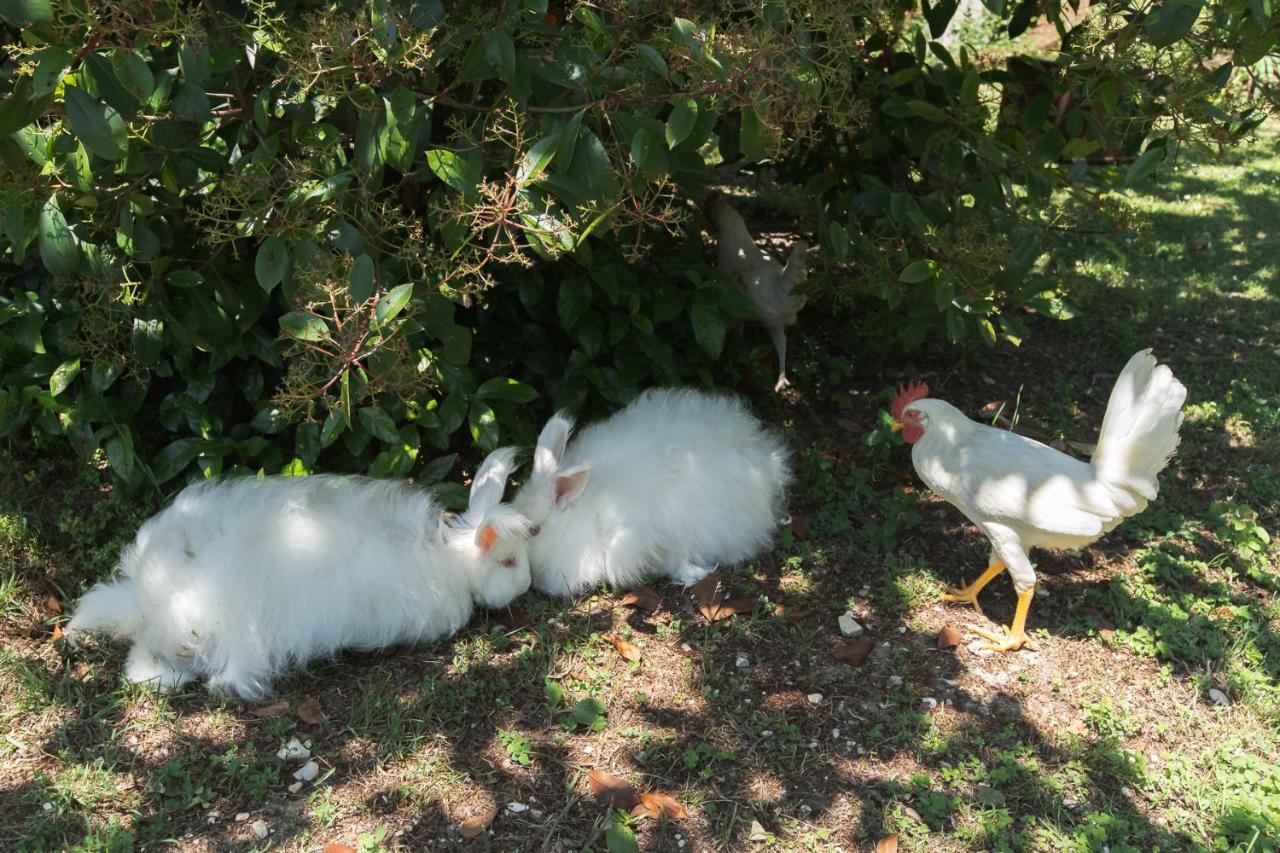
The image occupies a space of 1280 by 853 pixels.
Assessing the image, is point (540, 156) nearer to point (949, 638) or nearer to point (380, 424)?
point (380, 424)

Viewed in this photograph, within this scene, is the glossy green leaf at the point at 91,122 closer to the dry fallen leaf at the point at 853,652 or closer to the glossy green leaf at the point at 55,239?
the glossy green leaf at the point at 55,239

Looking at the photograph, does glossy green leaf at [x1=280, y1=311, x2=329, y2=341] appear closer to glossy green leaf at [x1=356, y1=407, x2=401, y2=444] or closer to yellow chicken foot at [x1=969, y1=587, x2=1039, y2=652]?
glossy green leaf at [x1=356, y1=407, x2=401, y2=444]

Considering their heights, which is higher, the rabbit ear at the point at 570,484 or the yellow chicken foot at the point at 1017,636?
the rabbit ear at the point at 570,484

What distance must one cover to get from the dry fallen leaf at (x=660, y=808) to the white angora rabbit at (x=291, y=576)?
97 centimetres

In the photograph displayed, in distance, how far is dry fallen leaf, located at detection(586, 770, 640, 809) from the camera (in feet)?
9.71

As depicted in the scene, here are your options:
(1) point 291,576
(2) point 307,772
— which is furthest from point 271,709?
(1) point 291,576

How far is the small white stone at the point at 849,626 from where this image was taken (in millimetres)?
3658

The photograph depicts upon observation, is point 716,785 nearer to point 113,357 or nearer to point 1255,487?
point 113,357

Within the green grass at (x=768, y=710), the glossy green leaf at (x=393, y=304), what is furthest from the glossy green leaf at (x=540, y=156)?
the green grass at (x=768, y=710)

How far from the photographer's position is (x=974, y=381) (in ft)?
17.3

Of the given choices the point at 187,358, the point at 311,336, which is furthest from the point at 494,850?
the point at 187,358

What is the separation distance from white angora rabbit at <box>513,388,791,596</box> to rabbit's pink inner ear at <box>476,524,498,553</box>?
0.22 m

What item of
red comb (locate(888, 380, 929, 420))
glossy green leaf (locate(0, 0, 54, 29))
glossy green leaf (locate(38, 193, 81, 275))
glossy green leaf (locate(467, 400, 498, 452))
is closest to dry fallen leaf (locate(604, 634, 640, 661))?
glossy green leaf (locate(467, 400, 498, 452))

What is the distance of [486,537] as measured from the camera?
3574 millimetres
